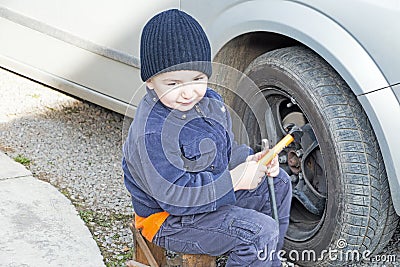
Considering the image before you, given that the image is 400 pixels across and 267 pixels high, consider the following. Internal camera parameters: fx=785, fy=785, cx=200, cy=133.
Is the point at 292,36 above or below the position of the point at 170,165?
above

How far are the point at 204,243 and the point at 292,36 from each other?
0.97 meters

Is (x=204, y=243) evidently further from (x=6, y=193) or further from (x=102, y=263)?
(x=6, y=193)

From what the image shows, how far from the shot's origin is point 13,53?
4887 mm

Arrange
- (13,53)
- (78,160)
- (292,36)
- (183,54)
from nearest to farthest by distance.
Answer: (183,54)
(292,36)
(78,160)
(13,53)

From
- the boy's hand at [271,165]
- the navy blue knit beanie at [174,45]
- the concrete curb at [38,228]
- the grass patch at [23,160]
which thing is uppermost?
the navy blue knit beanie at [174,45]

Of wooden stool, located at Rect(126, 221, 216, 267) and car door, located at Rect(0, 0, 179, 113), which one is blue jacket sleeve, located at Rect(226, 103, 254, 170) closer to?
wooden stool, located at Rect(126, 221, 216, 267)

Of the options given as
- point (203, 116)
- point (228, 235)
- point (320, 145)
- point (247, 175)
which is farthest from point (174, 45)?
point (320, 145)

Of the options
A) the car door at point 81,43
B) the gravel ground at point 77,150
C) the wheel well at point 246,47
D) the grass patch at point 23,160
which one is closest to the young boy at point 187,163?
the gravel ground at point 77,150

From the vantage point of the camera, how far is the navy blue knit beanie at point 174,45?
8.84ft

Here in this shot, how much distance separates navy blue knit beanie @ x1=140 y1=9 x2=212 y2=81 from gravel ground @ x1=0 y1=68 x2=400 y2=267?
673 mm

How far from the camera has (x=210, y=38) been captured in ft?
11.8

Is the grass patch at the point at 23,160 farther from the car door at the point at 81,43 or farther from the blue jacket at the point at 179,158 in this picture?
the blue jacket at the point at 179,158

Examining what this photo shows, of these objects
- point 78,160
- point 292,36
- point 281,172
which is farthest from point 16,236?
point 292,36

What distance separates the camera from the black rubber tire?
313cm
